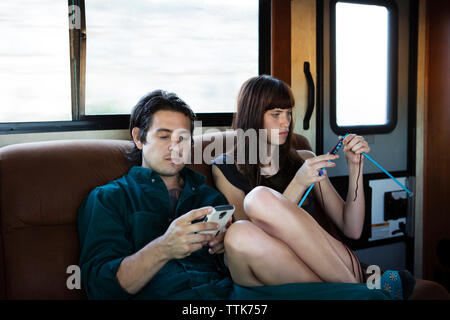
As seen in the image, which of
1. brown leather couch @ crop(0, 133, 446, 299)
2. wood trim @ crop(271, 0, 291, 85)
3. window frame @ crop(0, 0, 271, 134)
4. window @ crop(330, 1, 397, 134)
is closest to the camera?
brown leather couch @ crop(0, 133, 446, 299)

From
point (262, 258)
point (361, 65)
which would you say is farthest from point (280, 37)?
point (262, 258)

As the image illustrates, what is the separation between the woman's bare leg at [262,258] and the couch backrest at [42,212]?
636 mm

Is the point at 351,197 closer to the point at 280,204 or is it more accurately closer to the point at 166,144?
the point at 280,204

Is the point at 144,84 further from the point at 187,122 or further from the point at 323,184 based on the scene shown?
the point at 323,184

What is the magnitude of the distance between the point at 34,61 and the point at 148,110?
0.76 m

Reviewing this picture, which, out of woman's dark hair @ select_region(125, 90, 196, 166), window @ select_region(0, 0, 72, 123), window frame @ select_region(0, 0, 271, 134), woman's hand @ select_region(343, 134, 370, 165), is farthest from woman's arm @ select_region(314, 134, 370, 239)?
window @ select_region(0, 0, 72, 123)

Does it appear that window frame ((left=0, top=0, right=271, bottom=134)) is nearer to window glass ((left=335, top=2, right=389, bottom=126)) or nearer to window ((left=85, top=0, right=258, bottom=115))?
window ((left=85, top=0, right=258, bottom=115))

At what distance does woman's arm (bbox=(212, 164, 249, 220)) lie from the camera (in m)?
1.87

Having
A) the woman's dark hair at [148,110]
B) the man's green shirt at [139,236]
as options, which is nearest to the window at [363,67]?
the woman's dark hair at [148,110]

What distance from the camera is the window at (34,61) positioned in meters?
1.94

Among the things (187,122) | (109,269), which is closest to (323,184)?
(187,122)

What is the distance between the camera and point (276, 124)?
6.38ft

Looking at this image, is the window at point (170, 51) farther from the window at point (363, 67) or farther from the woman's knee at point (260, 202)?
the woman's knee at point (260, 202)

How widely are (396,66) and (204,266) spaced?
2.35 m
